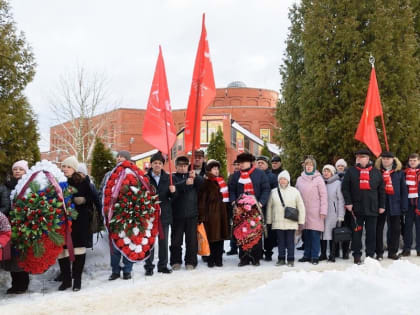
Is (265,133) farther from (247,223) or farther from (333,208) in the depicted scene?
(247,223)

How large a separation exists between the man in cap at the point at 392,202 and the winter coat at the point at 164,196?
14.0 feet

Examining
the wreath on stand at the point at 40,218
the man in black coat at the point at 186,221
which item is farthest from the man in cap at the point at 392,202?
the wreath on stand at the point at 40,218

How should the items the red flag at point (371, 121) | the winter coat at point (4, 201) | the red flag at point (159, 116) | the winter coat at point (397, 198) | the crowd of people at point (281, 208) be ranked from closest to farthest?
the winter coat at point (4, 201)
the red flag at point (159, 116)
the crowd of people at point (281, 208)
the winter coat at point (397, 198)
the red flag at point (371, 121)

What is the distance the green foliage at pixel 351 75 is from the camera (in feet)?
36.4

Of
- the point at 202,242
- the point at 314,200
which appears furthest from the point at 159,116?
the point at 314,200

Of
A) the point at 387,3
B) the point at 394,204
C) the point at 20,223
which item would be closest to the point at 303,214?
the point at 394,204

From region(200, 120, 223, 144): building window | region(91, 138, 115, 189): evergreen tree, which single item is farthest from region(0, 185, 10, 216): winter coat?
region(200, 120, 223, 144): building window

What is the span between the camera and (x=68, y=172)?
6887mm

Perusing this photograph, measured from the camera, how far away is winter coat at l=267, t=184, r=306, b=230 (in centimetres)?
838

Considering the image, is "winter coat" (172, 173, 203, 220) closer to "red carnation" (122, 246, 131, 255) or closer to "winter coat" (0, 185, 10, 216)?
"red carnation" (122, 246, 131, 255)

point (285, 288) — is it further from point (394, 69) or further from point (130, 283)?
point (394, 69)

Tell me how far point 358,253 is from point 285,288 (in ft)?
13.4

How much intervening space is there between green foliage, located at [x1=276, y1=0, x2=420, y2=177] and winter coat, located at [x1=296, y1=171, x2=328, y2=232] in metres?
2.50

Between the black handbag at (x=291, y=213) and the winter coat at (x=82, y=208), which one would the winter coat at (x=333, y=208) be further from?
the winter coat at (x=82, y=208)
